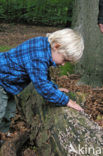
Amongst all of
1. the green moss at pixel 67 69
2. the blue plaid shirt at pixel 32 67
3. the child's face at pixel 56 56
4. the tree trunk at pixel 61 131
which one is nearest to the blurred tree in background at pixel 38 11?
the green moss at pixel 67 69

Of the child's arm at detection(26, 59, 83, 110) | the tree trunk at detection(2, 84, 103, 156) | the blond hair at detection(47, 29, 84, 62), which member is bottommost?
the tree trunk at detection(2, 84, 103, 156)

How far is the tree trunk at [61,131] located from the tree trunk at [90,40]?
132cm

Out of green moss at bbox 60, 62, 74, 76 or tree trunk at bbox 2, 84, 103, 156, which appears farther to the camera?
green moss at bbox 60, 62, 74, 76

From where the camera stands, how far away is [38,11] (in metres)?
12.0

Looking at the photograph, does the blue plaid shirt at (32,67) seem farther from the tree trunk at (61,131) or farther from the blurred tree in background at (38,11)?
the blurred tree in background at (38,11)

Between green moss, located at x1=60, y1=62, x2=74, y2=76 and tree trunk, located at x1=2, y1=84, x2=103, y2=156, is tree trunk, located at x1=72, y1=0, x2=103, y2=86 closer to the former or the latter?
Result: green moss, located at x1=60, y1=62, x2=74, y2=76

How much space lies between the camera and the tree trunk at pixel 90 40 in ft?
13.3

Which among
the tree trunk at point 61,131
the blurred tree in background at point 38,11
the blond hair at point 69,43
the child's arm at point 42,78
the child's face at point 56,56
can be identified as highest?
the blurred tree in background at point 38,11

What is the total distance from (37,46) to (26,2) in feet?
35.0

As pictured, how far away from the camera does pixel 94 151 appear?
194cm

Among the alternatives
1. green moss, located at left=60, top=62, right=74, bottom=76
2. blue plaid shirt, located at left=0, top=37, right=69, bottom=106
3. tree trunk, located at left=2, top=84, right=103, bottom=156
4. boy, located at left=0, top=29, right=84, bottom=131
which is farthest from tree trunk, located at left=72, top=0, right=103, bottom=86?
blue plaid shirt, located at left=0, top=37, right=69, bottom=106

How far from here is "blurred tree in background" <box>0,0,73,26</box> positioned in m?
11.8

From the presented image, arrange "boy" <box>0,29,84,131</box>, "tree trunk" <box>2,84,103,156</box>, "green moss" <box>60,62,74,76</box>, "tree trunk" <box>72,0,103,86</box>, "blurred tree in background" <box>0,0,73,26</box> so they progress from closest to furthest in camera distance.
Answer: "tree trunk" <box>2,84,103,156</box>
"boy" <box>0,29,84,131</box>
"tree trunk" <box>72,0,103,86</box>
"green moss" <box>60,62,74,76</box>
"blurred tree in background" <box>0,0,73,26</box>

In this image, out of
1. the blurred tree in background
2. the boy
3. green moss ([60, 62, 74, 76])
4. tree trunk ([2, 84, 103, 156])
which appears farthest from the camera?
the blurred tree in background
